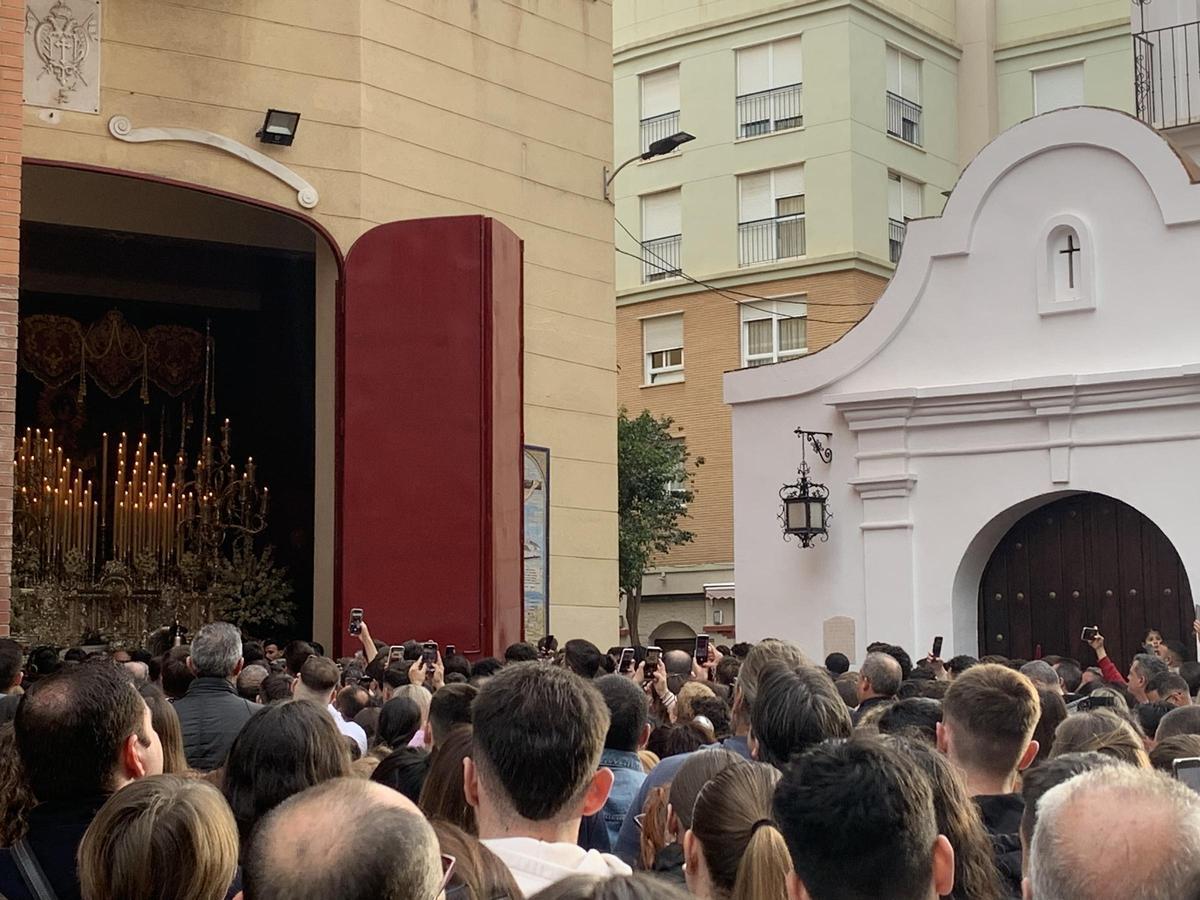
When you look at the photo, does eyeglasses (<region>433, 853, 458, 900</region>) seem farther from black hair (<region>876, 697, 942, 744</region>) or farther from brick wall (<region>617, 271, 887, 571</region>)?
brick wall (<region>617, 271, 887, 571</region>)

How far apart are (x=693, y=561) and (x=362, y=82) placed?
1919 cm

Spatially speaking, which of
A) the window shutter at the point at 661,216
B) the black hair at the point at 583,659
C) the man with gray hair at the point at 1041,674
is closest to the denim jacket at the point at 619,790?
the man with gray hair at the point at 1041,674

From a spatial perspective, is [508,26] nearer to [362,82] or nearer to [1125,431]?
[362,82]

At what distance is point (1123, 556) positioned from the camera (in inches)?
647

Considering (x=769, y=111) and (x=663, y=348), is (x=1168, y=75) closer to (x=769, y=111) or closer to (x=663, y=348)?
(x=769, y=111)

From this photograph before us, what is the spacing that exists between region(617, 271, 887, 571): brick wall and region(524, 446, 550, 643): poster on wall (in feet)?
49.2

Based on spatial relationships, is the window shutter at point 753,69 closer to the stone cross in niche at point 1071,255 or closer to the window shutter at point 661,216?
the window shutter at point 661,216

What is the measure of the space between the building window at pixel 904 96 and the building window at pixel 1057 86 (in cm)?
241

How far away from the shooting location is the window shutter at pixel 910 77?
1399 inches

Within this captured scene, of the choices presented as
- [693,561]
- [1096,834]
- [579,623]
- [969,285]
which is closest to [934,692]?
[1096,834]

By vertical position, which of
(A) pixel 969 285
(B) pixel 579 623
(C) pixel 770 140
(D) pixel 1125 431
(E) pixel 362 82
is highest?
(C) pixel 770 140

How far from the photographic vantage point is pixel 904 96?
35.5 m

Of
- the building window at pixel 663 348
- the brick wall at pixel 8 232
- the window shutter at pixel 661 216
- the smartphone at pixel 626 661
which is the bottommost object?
the smartphone at pixel 626 661

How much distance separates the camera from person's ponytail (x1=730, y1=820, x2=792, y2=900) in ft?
12.2
